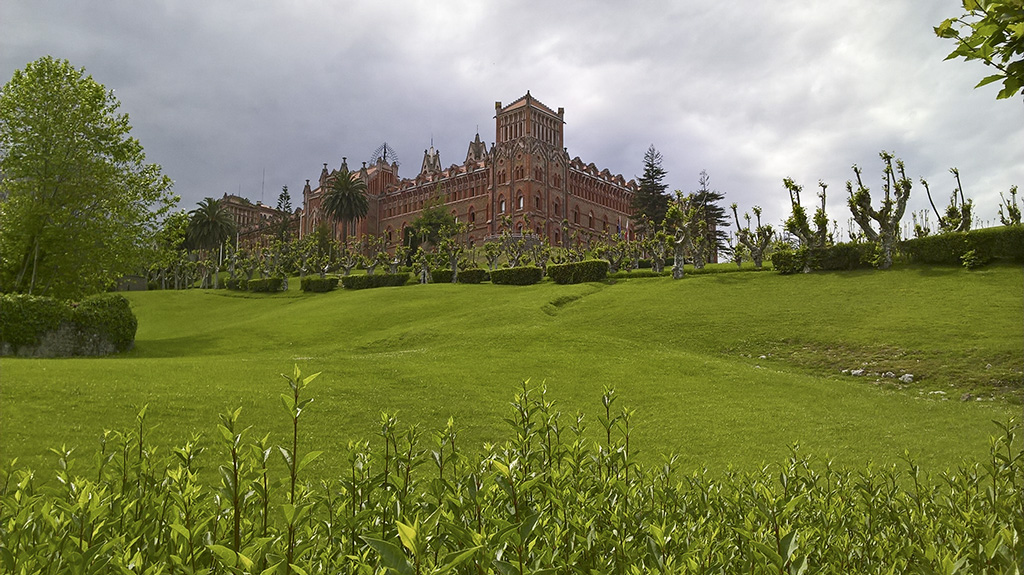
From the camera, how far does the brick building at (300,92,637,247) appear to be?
7744 centimetres

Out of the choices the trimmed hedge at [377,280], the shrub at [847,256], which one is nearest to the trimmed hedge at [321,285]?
the trimmed hedge at [377,280]

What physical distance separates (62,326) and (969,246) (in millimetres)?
40839

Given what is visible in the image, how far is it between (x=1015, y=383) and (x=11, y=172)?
113ft

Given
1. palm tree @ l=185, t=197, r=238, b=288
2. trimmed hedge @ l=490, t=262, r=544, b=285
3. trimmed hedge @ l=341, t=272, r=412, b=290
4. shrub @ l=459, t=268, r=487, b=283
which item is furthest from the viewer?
palm tree @ l=185, t=197, r=238, b=288

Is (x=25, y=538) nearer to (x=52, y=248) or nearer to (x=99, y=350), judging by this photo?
(x=99, y=350)

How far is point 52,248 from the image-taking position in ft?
77.7

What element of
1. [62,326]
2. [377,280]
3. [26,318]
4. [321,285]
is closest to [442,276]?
[377,280]

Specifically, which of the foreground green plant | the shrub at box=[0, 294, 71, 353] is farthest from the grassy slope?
the foreground green plant

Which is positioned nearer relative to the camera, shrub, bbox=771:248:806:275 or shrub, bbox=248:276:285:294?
shrub, bbox=771:248:806:275

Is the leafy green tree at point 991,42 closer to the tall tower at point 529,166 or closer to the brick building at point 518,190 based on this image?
the brick building at point 518,190

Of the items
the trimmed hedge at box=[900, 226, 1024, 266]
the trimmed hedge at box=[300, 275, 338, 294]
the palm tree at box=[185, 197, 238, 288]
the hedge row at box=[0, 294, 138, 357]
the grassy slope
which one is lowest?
the grassy slope

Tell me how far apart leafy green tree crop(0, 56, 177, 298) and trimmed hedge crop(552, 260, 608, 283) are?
25.1 metres

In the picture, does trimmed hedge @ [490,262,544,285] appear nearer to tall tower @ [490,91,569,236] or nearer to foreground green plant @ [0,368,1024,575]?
tall tower @ [490,91,569,236]

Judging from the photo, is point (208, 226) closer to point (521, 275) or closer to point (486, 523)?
point (521, 275)
